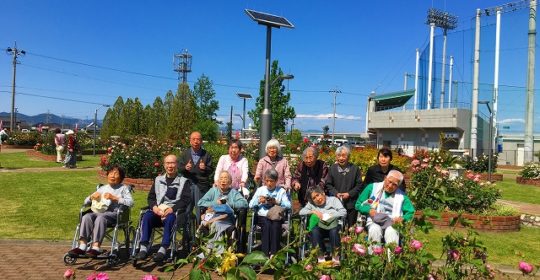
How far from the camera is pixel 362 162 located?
465 inches

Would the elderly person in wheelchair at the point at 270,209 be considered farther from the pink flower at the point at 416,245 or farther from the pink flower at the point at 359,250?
the pink flower at the point at 416,245

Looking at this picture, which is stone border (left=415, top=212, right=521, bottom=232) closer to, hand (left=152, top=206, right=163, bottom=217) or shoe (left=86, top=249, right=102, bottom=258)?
hand (left=152, top=206, right=163, bottom=217)

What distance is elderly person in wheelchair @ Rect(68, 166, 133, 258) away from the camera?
5152mm

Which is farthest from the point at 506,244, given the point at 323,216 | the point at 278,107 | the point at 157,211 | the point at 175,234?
the point at 278,107

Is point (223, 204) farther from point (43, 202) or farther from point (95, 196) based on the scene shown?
point (43, 202)

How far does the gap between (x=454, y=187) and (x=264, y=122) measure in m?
3.83

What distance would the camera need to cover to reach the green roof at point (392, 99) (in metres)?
54.4

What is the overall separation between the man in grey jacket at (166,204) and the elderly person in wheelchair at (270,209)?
874mm

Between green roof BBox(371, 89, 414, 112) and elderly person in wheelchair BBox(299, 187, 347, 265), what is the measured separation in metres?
51.4

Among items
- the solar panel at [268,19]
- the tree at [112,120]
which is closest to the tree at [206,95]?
the tree at [112,120]

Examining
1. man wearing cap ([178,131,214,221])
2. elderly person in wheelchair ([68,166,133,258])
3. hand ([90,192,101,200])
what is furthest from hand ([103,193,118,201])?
man wearing cap ([178,131,214,221])

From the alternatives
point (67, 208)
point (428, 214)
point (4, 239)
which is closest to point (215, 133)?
point (67, 208)

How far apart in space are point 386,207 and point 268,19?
5.33 m

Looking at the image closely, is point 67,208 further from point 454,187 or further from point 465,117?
point 465,117
